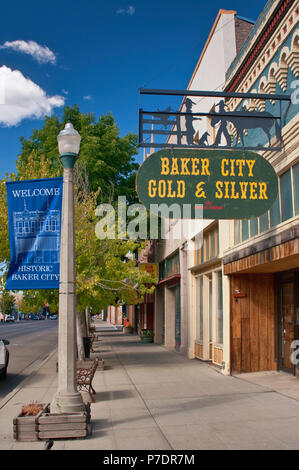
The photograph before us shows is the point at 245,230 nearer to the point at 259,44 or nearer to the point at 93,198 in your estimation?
the point at 259,44

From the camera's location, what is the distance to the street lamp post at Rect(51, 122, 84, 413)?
288 inches

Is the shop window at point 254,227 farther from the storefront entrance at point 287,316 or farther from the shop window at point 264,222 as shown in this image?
the storefront entrance at point 287,316

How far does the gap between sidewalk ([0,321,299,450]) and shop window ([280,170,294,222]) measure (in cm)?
364

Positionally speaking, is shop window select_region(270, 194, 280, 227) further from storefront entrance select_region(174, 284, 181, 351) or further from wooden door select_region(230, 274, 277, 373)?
storefront entrance select_region(174, 284, 181, 351)

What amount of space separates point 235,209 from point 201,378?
21.9 feet


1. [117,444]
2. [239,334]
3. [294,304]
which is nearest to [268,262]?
[294,304]

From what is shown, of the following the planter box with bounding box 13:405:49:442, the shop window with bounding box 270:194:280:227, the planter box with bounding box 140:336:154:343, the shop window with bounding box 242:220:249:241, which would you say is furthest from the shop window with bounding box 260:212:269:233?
the planter box with bounding box 140:336:154:343

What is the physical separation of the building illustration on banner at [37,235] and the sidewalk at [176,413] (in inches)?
107

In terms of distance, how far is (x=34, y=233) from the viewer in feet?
26.0

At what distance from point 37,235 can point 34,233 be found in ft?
0.19

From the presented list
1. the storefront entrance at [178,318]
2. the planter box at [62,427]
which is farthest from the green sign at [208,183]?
the storefront entrance at [178,318]

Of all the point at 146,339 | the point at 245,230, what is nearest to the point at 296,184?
the point at 245,230

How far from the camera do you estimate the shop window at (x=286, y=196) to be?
392 inches
